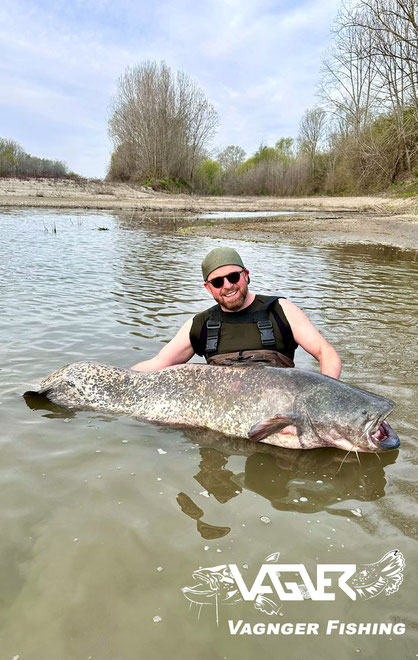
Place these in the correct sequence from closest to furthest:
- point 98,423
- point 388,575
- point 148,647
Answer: point 148,647 < point 388,575 < point 98,423

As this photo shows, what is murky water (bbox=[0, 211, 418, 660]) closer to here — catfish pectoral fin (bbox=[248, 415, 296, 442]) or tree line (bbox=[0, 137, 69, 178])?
catfish pectoral fin (bbox=[248, 415, 296, 442])

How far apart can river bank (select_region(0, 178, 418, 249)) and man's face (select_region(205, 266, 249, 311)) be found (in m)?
13.2

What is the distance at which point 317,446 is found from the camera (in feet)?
12.6

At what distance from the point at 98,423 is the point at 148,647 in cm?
234

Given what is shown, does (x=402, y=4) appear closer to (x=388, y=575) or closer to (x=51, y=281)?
(x=51, y=281)

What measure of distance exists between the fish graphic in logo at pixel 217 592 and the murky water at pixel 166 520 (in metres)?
0.02

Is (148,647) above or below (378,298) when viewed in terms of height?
below

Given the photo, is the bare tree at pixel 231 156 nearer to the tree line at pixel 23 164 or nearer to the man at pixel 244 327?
the tree line at pixel 23 164

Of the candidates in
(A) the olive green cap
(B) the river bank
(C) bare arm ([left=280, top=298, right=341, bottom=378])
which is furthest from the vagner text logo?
(B) the river bank

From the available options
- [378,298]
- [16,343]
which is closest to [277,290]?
[378,298]

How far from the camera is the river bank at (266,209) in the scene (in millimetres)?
19141

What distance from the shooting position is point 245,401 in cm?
402

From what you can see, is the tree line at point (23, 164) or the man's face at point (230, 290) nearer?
the man's face at point (230, 290)

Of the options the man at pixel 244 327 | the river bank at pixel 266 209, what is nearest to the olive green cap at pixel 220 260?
the man at pixel 244 327
